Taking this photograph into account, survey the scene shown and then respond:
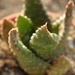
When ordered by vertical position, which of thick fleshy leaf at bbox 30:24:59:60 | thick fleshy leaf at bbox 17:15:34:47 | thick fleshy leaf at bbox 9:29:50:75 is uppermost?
thick fleshy leaf at bbox 17:15:34:47

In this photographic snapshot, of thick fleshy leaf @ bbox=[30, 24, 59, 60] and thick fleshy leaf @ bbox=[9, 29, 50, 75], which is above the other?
thick fleshy leaf @ bbox=[30, 24, 59, 60]

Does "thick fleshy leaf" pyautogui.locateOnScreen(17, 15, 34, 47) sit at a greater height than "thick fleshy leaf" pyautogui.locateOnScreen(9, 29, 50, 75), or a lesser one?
greater

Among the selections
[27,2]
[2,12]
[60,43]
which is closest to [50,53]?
[60,43]

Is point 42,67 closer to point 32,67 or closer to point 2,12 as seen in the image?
point 32,67
